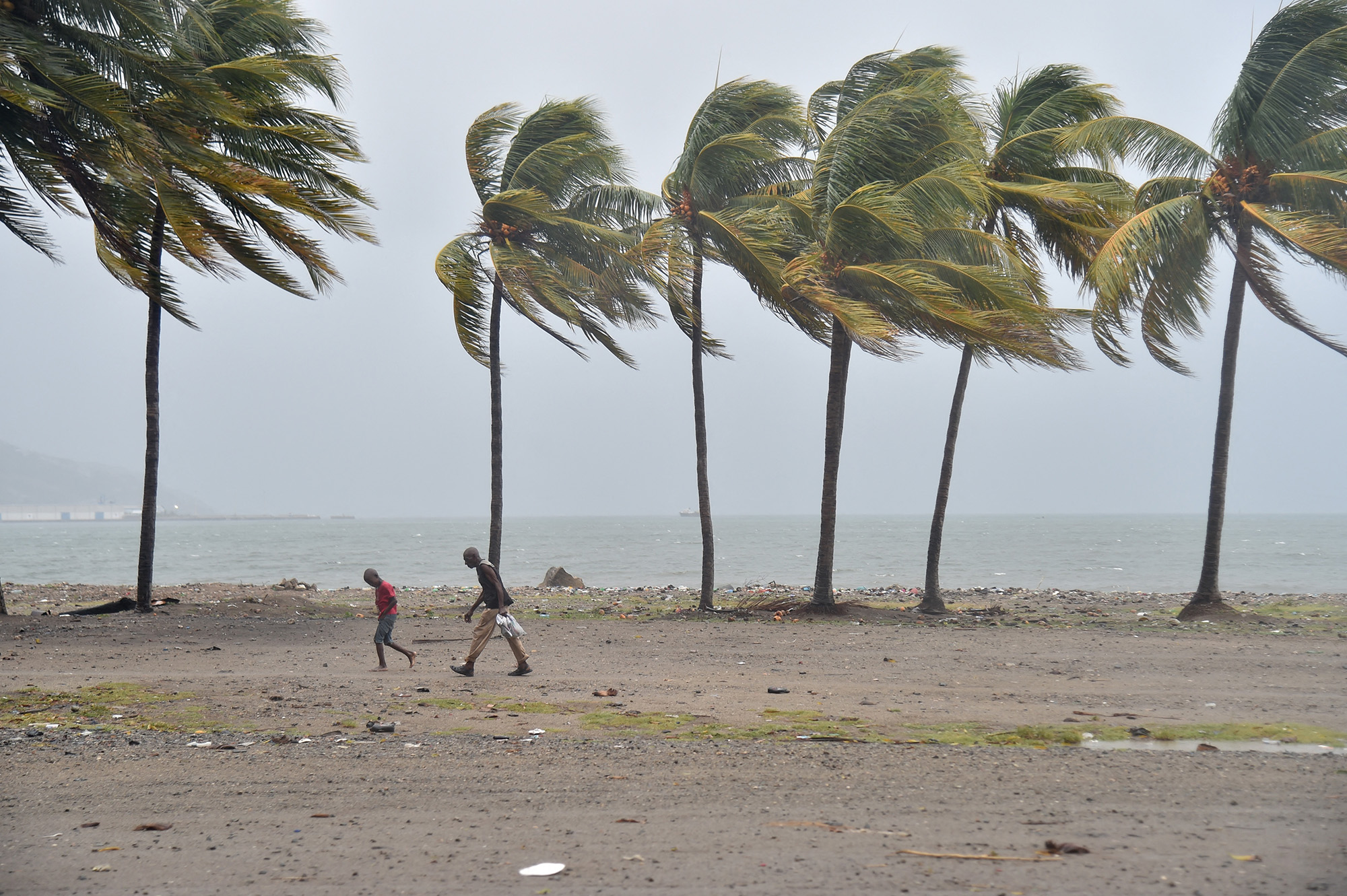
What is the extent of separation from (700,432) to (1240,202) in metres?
10.4

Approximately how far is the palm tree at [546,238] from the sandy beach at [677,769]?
7.95 m

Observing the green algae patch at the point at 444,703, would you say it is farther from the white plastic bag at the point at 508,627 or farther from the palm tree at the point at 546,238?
the palm tree at the point at 546,238

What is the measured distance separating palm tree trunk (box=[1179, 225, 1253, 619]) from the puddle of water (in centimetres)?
994

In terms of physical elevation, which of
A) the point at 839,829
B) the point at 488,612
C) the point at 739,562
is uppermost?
the point at 488,612

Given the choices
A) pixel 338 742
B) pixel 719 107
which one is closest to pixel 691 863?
pixel 338 742

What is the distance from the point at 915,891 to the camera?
409 cm

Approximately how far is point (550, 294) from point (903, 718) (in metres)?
12.0

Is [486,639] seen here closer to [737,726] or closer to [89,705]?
[89,705]

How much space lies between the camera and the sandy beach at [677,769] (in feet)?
14.6

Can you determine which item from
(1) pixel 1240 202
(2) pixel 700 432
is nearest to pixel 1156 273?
(1) pixel 1240 202

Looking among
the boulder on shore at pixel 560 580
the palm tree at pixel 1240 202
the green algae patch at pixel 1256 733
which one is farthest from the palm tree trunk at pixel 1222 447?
the boulder on shore at pixel 560 580

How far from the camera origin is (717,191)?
18.1 m

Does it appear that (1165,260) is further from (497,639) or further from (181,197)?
(181,197)

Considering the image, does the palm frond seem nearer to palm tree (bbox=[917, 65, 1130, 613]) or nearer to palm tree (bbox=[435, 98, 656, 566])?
palm tree (bbox=[435, 98, 656, 566])
